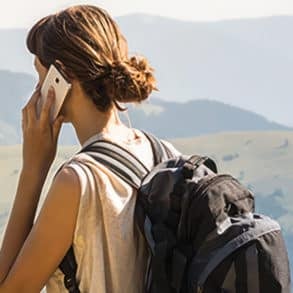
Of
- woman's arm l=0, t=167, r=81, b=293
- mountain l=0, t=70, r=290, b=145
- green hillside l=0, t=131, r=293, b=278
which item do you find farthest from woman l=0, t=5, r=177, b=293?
green hillside l=0, t=131, r=293, b=278

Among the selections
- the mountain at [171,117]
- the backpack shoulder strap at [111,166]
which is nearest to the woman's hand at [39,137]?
the backpack shoulder strap at [111,166]

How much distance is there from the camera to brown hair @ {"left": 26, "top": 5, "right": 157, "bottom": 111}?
1308 mm

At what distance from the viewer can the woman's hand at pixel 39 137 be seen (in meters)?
1.39

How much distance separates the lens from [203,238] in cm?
122

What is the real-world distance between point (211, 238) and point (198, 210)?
0.04 metres

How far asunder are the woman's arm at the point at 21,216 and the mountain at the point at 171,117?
45.5 inches

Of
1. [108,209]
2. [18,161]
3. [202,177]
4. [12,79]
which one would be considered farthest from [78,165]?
[12,79]

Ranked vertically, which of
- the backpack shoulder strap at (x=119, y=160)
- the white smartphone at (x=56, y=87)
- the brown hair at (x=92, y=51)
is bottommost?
→ the backpack shoulder strap at (x=119, y=160)

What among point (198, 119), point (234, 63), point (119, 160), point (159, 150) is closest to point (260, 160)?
point (198, 119)

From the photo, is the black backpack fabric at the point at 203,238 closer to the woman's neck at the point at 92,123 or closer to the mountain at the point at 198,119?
the woman's neck at the point at 92,123

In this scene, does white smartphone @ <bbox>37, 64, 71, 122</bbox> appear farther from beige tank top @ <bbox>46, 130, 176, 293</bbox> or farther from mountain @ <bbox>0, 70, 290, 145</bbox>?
mountain @ <bbox>0, 70, 290, 145</bbox>

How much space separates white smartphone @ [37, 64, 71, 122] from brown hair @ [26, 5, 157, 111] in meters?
0.01

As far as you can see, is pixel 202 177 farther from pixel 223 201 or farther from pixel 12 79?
pixel 12 79

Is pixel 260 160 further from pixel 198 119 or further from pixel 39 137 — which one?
pixel 39 137
